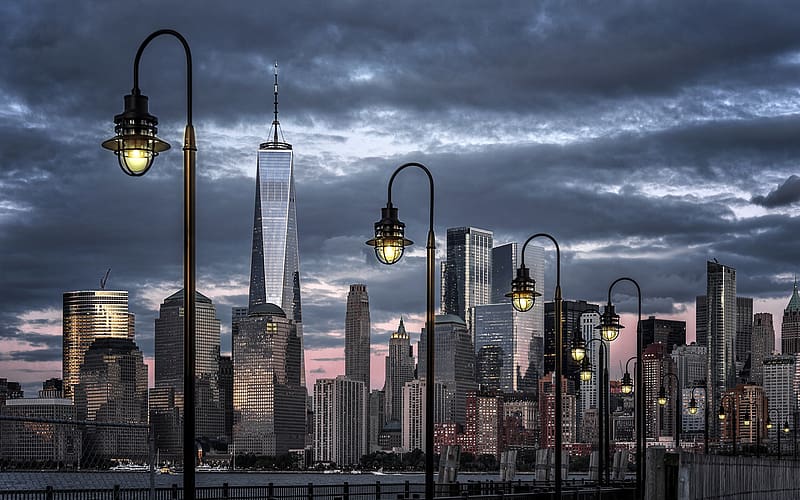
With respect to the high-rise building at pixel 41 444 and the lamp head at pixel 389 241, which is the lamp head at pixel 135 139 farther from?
the high-rise building at pixel 41 444

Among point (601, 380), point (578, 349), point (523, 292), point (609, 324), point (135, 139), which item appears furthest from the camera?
point (601, 380)

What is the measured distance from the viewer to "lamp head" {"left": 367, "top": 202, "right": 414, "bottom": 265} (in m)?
25.5

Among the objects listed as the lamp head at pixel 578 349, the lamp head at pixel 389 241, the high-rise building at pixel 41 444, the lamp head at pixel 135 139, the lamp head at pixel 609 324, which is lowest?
the high-rise building at pixel 41 444

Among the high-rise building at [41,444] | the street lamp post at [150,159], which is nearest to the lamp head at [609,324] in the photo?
the high-rise building at [41,444]

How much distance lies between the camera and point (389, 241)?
2547 cm

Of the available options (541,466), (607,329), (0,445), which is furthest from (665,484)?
(541,466)

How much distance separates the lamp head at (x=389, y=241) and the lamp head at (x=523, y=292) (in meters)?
Answer: 7.31

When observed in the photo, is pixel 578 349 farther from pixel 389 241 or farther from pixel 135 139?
pixel 135 139

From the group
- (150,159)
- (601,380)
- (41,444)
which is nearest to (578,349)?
(601,380)

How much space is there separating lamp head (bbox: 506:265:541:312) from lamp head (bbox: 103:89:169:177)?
56.6 feet

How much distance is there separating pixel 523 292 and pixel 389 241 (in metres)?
8.04

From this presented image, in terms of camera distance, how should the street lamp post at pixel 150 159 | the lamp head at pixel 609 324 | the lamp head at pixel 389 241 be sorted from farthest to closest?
the lamp head at pixel 609 324
the lamp head at pixel 389 241
the street lamp post at pixel 150 159

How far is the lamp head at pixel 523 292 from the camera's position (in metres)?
32.4

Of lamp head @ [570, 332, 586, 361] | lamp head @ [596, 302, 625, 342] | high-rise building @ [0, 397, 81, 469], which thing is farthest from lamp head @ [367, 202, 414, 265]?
lamp head @ [570, 332, 586, 361]
